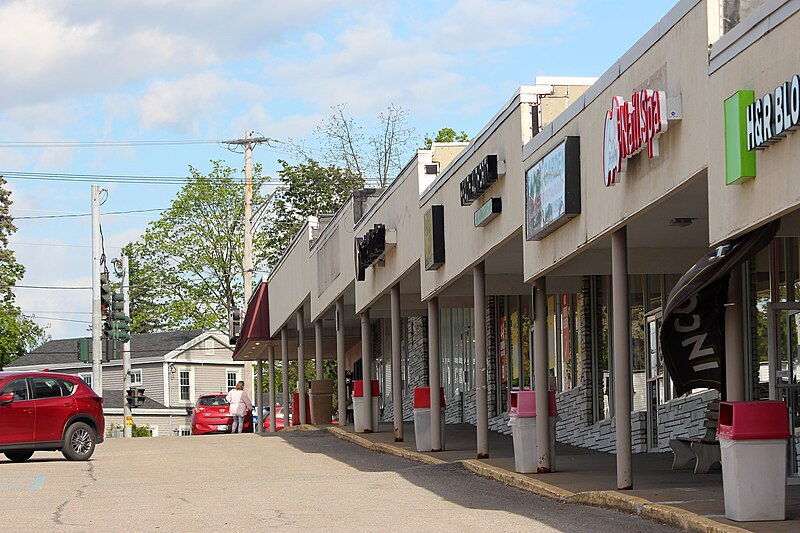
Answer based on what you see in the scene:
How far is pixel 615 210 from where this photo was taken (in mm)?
14844

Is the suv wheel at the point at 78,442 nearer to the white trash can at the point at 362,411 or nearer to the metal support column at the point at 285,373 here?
the white trash can at the point at 362,411

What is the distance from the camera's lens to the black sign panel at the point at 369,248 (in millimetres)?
27203

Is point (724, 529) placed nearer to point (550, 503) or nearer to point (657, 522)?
point (657, 522)

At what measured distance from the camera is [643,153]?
13891 mm

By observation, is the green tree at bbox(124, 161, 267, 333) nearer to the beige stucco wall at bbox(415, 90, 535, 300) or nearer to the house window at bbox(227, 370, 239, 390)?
the house window at bbox(227, 370, 239, 390)

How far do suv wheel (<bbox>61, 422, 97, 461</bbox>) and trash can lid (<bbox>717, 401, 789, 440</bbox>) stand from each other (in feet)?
46.8

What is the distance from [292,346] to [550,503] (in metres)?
36.4

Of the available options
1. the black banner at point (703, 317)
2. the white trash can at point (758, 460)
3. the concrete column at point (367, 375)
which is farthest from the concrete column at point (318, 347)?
the white trash can at point (758, 460)

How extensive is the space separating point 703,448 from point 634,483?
1679 mm

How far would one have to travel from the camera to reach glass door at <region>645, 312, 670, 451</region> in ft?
69.4

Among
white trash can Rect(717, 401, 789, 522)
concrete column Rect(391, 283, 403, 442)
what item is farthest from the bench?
concrete column Rect(391, 283, 403, 442)

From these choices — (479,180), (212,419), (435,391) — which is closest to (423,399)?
(435,391)

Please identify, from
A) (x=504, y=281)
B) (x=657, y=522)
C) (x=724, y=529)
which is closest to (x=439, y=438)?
(x=504, y=281)

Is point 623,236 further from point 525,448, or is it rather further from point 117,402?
point 117,402
